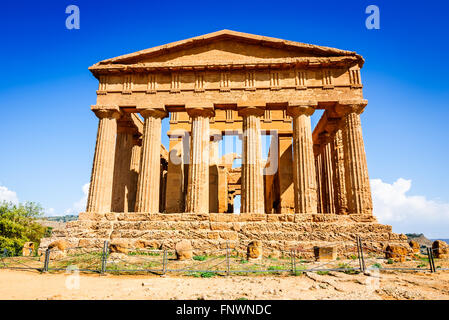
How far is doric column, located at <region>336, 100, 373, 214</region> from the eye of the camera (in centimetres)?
1546

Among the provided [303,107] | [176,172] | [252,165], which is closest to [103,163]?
[176,172]

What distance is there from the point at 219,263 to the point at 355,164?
34.9 ft

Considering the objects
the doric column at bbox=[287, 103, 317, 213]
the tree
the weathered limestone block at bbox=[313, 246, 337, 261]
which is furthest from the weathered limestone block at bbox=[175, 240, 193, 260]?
the tree

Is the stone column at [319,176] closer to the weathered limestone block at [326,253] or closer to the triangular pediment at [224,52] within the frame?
the triangular pediment at [224,52]

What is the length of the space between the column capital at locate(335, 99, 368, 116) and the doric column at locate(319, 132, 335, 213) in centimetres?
418

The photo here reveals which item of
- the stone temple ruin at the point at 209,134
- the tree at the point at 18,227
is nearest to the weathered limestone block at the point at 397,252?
the stone temple ruin at the point at 209,134

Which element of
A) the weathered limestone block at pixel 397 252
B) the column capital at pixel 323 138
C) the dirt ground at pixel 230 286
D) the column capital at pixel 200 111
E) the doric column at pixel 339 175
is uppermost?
the column capital at pixel 200 111

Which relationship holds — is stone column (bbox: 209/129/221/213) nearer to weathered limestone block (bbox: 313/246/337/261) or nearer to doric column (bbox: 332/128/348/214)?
doric column (bbox: 332/128/348/214)

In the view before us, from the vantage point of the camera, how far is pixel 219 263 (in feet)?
30.9

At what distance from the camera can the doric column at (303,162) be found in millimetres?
15734

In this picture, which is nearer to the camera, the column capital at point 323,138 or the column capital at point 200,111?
the column capital at point 200,111

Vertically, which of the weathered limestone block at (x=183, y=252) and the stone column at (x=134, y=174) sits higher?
the stone column at (x=134, y=174)

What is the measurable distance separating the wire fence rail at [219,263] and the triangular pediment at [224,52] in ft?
38.0

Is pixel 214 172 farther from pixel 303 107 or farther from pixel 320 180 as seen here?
pixel 303 107
